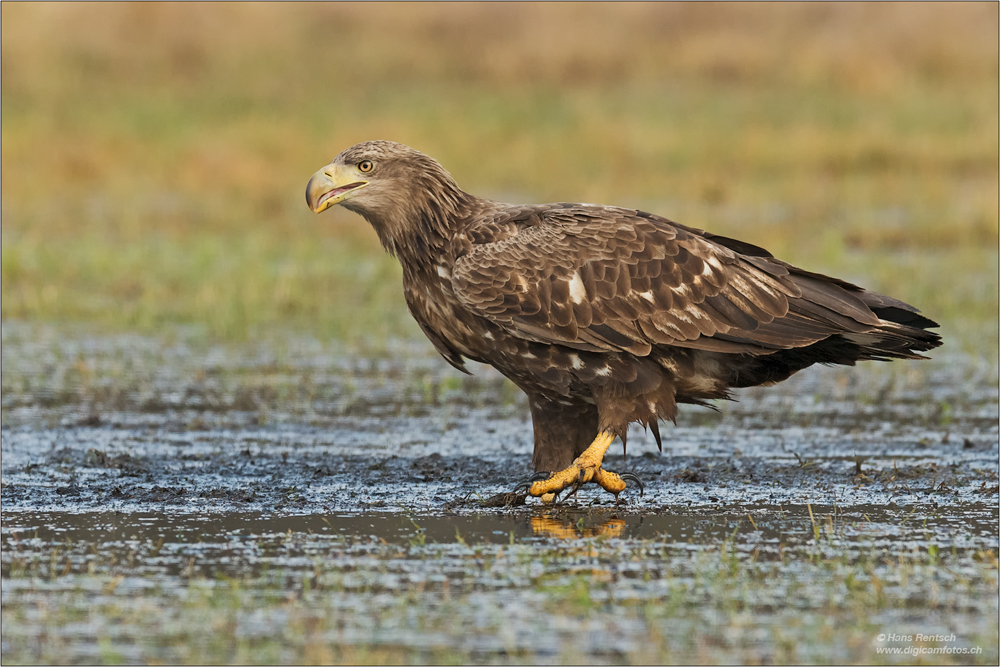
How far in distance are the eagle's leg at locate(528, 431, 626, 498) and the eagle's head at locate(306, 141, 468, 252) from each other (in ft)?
4.24

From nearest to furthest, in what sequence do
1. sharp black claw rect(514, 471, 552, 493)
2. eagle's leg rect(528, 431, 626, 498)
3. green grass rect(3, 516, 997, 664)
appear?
1. green grass rect(3, 516, 997, 664)
2. eagle's leg rect(528, 431, 626, 498)
3. sharp black claw rect(514, 471, 552, 493)

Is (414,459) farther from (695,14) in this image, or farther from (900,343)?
(695,14)

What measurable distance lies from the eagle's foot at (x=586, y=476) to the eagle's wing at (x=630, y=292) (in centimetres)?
44

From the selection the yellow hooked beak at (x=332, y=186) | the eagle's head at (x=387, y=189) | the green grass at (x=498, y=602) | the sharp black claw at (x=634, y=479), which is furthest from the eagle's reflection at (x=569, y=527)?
the yellow hooked beak at (x=332, y=186)

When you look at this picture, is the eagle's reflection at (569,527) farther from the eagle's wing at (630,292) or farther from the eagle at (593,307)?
the eagle's wing at (630,292)

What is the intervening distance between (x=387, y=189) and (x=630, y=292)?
1.26m

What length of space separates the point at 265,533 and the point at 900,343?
304 centimetres

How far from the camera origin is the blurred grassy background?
1301 centimetres

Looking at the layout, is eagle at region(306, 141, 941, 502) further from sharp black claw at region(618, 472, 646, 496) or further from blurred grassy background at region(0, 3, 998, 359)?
blurred grassy background at region(0, 3, 998, 359)

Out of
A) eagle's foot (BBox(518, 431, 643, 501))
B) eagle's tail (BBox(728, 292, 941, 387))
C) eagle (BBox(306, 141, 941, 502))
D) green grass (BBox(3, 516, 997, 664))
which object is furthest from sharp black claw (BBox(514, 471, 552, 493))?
green grass (BBox(3, 516, 997, 664))

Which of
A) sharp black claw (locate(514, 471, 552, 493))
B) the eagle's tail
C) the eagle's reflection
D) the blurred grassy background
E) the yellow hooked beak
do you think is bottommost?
the eagle's reflection

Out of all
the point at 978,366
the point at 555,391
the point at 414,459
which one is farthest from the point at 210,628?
the point at 978,366

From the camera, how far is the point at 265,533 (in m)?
5.91

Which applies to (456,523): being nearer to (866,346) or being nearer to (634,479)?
(634,479)
